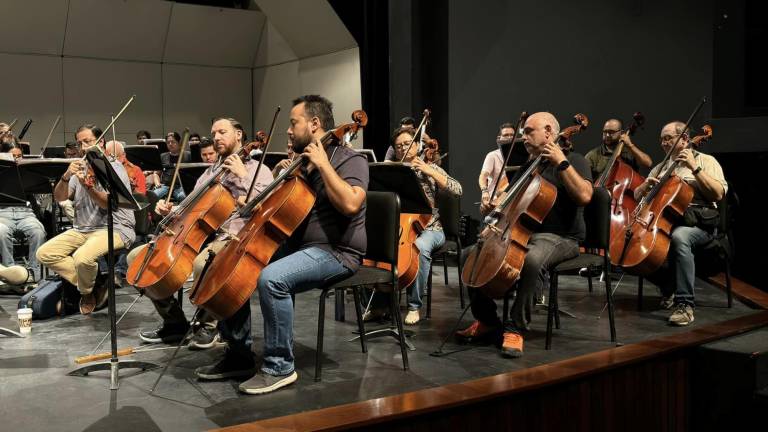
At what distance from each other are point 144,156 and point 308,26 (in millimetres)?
3824

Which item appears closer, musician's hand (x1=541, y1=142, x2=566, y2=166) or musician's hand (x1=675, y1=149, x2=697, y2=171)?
musician's hand (x1=541, y1=142, x2=566, y2=166)

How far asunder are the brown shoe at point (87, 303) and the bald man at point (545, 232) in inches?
90.4

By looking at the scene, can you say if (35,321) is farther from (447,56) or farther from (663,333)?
(447,56)

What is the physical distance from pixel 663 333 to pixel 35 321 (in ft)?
11.8

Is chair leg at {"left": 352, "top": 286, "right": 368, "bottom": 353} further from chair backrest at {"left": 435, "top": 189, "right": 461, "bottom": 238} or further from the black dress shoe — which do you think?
chair backrest at {"left": 435, "top": 189, "right": 461, "bottom": 238}

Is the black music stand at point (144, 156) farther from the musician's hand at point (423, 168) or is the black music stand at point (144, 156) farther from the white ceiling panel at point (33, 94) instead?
the white ceiling panel at point (33, 94)

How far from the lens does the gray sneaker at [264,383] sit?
2941 mm

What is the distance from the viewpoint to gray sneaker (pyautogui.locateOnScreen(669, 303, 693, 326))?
417 cm

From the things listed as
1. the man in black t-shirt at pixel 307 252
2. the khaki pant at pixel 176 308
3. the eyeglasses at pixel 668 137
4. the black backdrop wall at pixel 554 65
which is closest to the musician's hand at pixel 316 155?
the man in black t-shirt at pixel 307 252

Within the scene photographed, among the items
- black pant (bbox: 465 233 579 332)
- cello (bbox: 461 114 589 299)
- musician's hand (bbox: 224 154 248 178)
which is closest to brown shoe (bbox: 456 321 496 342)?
black pant (bbox: 465 233 579 332)

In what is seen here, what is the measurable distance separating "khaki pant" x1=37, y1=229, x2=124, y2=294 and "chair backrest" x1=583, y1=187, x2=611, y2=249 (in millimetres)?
2756

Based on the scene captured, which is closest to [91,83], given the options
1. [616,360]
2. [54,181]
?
[54,181]

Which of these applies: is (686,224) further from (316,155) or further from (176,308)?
(176,308)

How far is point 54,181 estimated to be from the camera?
17.1 ft
